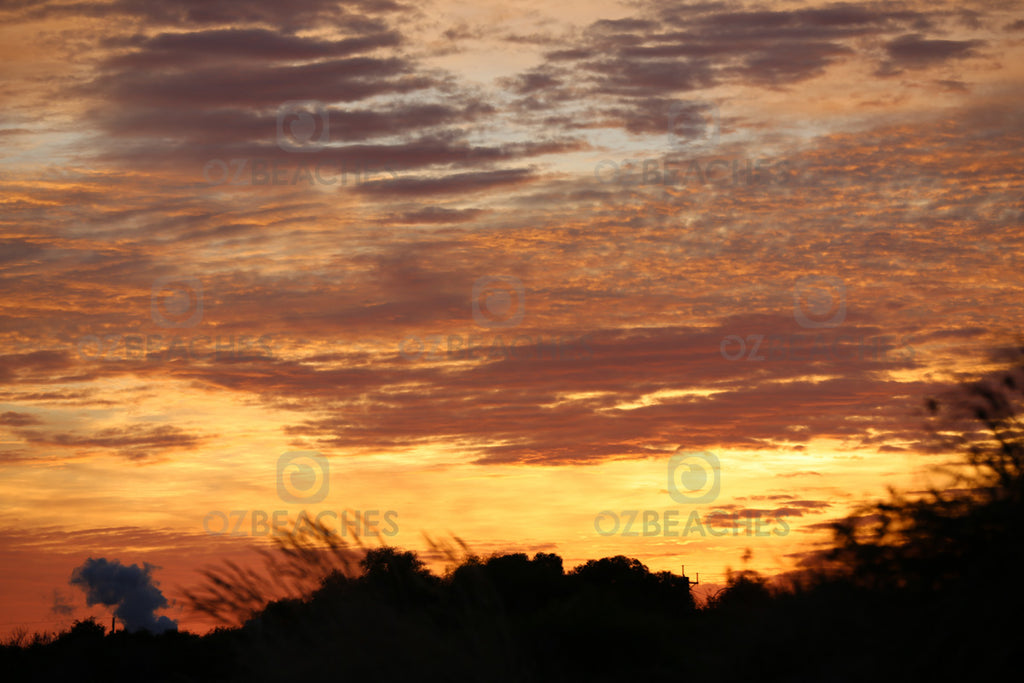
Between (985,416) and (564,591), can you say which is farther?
(564,591)

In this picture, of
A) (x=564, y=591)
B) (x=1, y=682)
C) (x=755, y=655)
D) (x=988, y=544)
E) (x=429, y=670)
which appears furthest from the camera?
(x=1, y=682)

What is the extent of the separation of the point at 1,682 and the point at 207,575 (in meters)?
34.1

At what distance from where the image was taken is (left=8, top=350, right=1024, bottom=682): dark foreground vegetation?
8.06 meters

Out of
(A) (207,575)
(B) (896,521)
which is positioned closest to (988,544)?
(B) (896,521)

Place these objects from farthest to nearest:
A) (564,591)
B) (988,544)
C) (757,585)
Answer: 1. (564,591)
2. (757,585)
3. (988,544)

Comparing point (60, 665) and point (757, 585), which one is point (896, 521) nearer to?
point (757, 585)

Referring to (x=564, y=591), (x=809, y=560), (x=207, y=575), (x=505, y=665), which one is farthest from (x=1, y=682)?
(x=809, y=560)

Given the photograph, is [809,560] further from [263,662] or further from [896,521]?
[263,662]

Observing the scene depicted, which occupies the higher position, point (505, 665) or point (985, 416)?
point (985, 416)

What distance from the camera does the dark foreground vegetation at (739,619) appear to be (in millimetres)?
8062

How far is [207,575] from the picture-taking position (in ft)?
Answer: 44.0

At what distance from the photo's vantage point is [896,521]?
948 centimetres

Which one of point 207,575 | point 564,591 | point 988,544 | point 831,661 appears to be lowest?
point 831,661

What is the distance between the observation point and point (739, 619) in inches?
411
